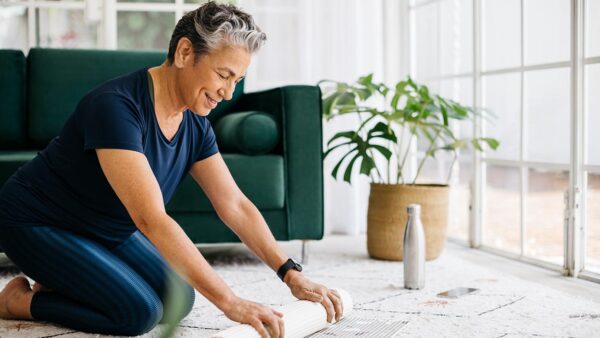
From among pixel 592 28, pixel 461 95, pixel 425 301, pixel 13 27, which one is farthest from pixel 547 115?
pixel 13 27

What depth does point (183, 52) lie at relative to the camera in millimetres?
1617

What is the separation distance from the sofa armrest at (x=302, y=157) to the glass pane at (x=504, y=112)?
0.88 meters

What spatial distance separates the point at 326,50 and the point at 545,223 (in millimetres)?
1504

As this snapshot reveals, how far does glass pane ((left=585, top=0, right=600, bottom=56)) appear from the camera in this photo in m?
2.64

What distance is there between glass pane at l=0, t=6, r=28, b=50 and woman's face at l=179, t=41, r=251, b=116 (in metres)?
2.70

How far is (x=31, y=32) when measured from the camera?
399cm

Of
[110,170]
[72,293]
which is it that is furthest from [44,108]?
[110,170]

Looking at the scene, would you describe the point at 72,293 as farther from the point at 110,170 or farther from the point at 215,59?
the point at 215,59

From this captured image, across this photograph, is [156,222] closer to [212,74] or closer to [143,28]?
[212,74]

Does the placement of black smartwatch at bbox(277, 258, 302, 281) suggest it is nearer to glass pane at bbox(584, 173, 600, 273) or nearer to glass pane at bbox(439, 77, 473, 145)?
glass pane at bbox(584, 173, 600, 273)

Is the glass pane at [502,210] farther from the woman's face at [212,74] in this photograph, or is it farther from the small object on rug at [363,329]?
the woman's face at [212,74]

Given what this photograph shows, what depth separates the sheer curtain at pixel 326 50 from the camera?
158 inches

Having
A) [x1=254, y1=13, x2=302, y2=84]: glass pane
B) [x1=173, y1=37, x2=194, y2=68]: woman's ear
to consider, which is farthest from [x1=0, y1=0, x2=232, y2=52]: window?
[x1=173, y1=37, x2=194, y2=68]: woman's ear

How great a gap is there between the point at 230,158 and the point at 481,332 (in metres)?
1.32
